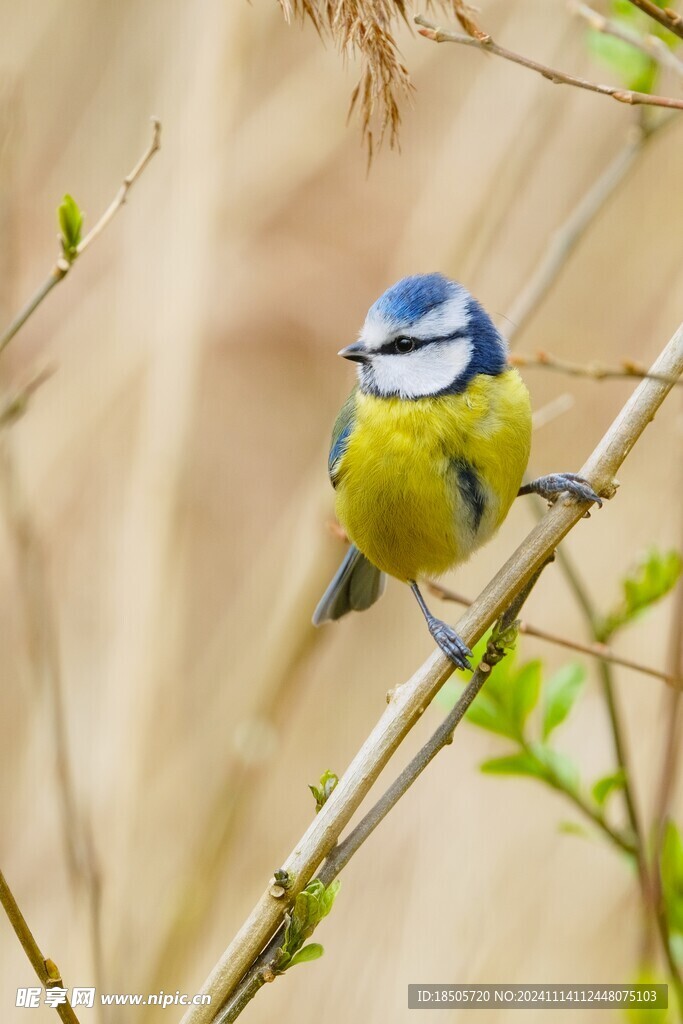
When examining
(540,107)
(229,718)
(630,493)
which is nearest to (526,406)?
(540,107)

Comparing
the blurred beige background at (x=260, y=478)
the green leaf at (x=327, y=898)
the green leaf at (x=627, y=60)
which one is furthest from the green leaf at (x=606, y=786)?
the green leaf at (x=627, y=60)

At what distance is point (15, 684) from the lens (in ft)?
12.1

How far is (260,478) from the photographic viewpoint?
4504 mm

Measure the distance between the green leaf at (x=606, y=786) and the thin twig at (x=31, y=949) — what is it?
0.87 m

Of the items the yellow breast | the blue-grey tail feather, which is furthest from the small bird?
the blue-grey tail feather

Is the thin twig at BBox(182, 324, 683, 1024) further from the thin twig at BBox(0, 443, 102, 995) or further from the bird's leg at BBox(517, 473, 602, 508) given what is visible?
the thin twig at BBox(0, 443, 102, 995)

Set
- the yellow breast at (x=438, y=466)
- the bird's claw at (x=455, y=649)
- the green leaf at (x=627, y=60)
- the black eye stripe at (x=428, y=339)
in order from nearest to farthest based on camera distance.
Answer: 1. the bird's claw at (x=455, y=649)
2. the green leaf at (x=627, y=60)
3. the yellow breast at (x=438, y=466)
4. the black eye stripe at (x=428, y=339)

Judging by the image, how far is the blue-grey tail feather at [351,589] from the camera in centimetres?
256

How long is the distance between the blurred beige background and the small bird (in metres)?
0.43

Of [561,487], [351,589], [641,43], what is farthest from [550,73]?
[351,589]

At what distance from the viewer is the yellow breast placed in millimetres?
2105

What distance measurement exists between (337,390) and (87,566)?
4.23 feet

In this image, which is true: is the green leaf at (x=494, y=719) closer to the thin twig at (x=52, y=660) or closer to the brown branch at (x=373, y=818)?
the brown branch at (x=373, y=818)

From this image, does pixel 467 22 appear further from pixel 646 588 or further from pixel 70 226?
pixel 646 588
